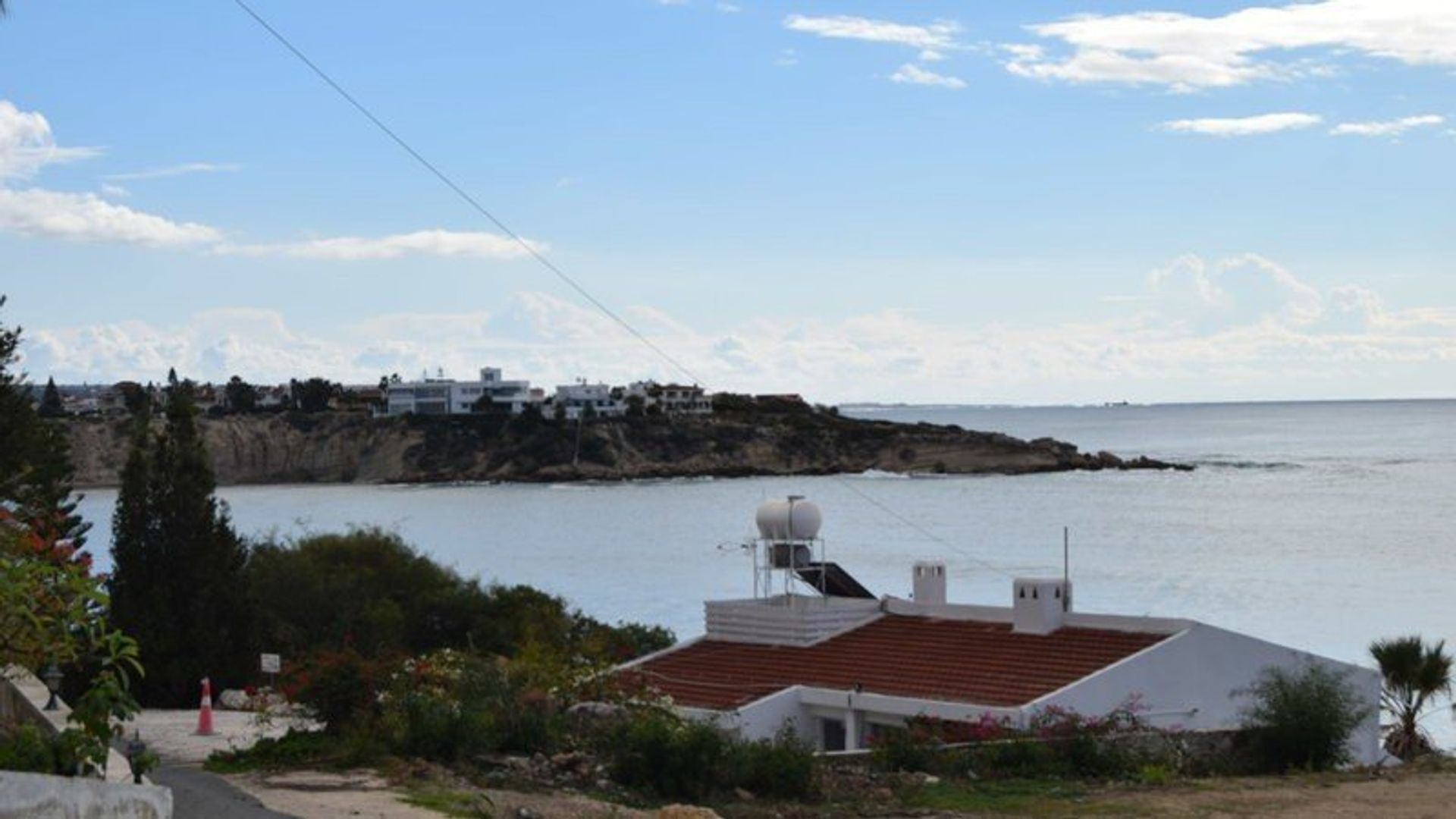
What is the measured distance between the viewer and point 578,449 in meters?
173

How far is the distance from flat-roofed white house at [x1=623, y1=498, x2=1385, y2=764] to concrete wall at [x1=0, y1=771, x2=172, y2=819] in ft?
36.6

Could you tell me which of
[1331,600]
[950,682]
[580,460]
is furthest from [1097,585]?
[580,460]

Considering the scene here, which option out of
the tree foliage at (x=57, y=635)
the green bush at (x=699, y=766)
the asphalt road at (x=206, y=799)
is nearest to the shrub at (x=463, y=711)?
the green bush at (x=699, y=766)

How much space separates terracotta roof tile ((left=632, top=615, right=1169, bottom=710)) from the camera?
23781 millimetres

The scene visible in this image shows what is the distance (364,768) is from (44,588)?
5115mm

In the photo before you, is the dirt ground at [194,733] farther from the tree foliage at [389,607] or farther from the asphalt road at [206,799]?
the tree foliage at [389,607]

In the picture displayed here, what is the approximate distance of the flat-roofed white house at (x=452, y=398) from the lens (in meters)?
192

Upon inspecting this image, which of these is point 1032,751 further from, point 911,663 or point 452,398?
point 452,398

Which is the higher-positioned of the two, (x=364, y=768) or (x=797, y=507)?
(x=797, y=507)

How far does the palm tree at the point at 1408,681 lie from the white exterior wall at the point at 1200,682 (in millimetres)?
691

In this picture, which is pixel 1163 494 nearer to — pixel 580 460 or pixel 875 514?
pixel 875 514

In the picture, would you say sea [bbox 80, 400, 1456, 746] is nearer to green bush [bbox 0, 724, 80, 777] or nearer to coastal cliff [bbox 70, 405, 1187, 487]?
coastal cliff [bbox 70, 405, 1187, 487]

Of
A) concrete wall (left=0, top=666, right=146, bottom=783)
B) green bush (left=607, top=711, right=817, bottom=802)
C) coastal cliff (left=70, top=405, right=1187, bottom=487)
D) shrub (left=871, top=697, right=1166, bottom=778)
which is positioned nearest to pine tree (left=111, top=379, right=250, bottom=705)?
concrete wall (left=0, top=666, right=146, bottom=783)

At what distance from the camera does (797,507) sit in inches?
Answer: 1185
